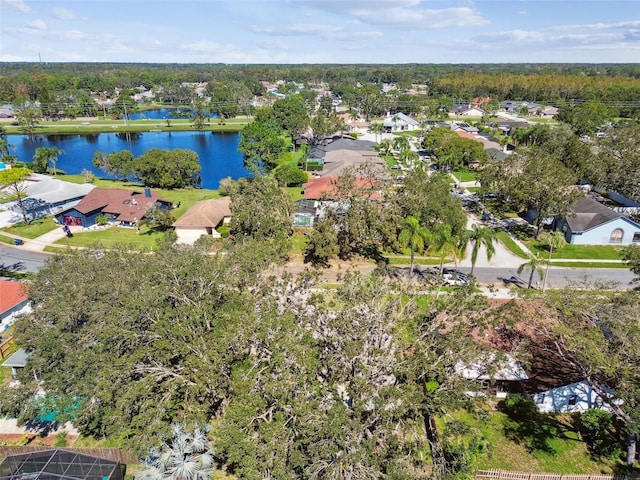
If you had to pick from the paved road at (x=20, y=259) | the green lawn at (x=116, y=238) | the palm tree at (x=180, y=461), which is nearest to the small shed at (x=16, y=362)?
the palm tree at (x=180, y=461)

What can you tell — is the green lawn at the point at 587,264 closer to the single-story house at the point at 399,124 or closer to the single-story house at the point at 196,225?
the single-story house at the point at 196,225

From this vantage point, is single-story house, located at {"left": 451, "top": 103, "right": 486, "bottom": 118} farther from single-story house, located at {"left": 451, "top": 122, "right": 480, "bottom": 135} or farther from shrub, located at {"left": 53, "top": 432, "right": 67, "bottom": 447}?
shrub, located at {"left": 53, "top": 432, "right": 67, "bottom": 447}

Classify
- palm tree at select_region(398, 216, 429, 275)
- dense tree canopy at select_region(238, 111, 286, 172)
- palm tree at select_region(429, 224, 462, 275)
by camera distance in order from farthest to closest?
dense tree canopy at select_region(238, 111, 286, 172), palm tree at select_region(398, 216, 429, 275), palm tree at select_region(429, 224, 462, 275)

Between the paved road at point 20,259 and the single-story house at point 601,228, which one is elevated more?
the single-story house at point 601,228

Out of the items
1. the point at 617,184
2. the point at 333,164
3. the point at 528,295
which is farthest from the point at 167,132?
the point at 528,295

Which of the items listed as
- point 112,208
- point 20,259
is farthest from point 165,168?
point 20,259

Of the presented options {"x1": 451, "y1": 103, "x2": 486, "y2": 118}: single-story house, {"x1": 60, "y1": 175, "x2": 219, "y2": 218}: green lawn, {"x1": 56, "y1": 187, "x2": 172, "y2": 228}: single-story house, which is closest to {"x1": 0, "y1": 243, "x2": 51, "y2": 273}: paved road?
{"x1": 56, "y1": 187, "x2": 172, "y2": 228}: single-story house

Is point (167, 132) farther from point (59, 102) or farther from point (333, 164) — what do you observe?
point (333, 164)

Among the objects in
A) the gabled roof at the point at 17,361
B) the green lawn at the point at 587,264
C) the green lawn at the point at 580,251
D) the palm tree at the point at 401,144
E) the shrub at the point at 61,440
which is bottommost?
the shrub at the point at 61,440
